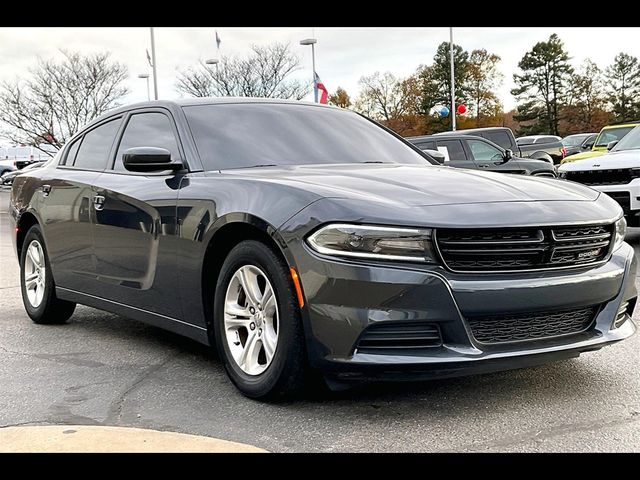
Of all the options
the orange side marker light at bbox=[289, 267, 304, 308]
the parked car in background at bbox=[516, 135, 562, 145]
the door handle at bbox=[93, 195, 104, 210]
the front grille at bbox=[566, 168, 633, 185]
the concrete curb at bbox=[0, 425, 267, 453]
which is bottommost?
the concrete curb at bbox=[0, 425, 267, 453]

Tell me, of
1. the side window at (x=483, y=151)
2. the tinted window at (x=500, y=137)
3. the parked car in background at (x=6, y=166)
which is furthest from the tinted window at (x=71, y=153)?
the parked car in background at (x=6, y=166)

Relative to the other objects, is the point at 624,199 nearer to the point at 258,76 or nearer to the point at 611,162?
the point at 611,162

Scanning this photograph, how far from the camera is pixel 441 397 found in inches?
151

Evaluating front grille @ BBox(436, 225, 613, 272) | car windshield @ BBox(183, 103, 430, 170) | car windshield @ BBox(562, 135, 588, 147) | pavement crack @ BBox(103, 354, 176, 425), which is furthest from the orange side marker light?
car windshield @ BBox(562, 135, 588, 147)

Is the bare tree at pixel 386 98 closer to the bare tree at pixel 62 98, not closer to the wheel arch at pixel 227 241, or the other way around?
the bare tree at pixel 62 98

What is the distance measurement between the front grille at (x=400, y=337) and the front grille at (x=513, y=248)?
0.29 metres

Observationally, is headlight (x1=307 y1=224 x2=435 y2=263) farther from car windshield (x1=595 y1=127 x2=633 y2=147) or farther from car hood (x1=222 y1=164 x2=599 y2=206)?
car windshield (x1=595 y1=127 x2=633 y2=147)

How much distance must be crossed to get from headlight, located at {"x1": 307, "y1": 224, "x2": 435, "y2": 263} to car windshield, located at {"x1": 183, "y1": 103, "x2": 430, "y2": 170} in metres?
1.27

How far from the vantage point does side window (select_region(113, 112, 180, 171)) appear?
15.9ft

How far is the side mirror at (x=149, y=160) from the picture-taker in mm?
4457
